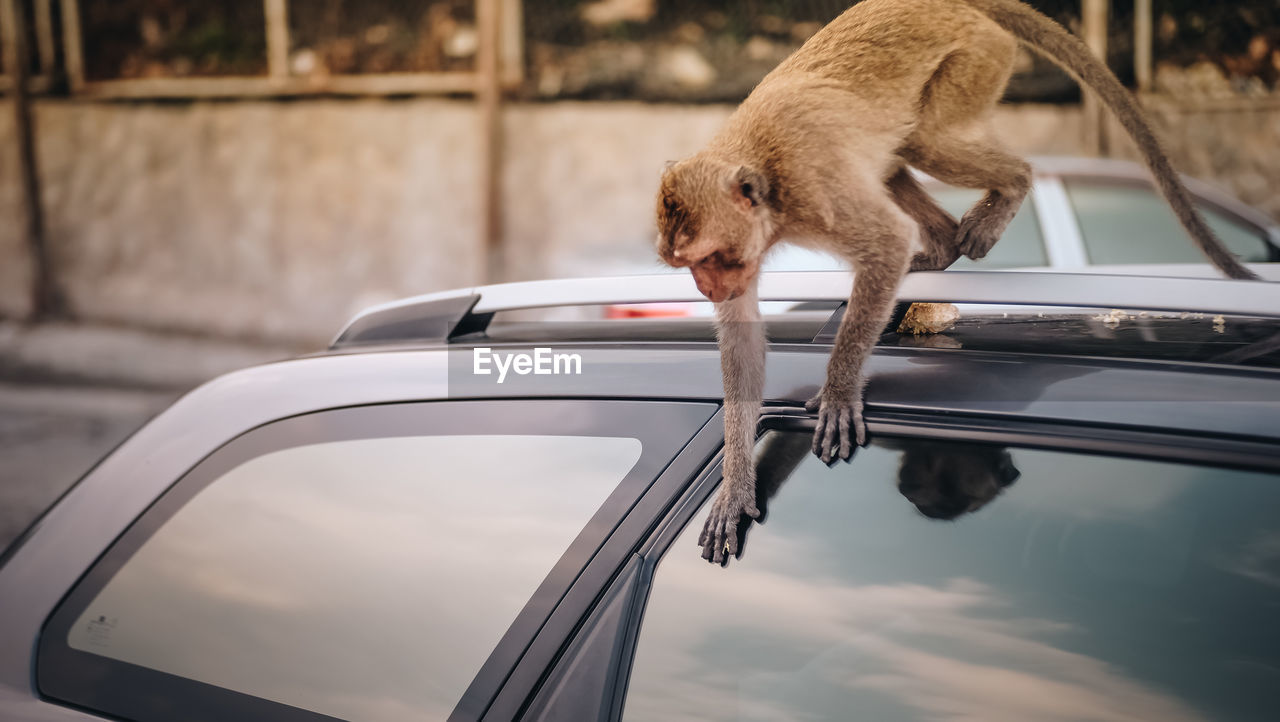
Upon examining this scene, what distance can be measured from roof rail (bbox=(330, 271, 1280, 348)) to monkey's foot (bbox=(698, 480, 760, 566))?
1.07ft

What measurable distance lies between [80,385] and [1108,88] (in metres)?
8.50

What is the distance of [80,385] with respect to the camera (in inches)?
336

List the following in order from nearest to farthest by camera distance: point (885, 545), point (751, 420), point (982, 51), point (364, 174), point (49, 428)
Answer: point (885, 545) < point (751, 420) < point (982, 51) < point (49, 428) < point (364, 174)

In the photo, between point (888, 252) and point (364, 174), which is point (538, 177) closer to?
point (364, 174)

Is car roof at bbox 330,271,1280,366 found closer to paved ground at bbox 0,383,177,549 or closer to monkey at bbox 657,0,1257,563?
monkey at bbox 657,0,1257,563

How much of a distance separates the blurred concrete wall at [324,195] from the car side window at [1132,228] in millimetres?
2102

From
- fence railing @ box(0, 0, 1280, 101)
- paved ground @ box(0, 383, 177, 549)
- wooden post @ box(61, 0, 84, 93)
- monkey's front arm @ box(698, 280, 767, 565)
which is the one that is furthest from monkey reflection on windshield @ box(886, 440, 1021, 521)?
wooden post @ box(61, 0, 84, 93)

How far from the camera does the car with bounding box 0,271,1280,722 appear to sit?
1.16 meters

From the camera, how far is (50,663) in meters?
1.61

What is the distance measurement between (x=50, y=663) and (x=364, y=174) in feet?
23.9

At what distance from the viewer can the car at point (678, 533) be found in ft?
3.80

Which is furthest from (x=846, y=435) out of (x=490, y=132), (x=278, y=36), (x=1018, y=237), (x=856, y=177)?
(x=278, y=36)

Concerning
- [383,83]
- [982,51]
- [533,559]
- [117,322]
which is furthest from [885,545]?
[117,322]

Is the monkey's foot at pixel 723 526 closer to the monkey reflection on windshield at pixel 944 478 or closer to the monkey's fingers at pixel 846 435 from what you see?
the monkey reflection on windshield at pixel 944 478
